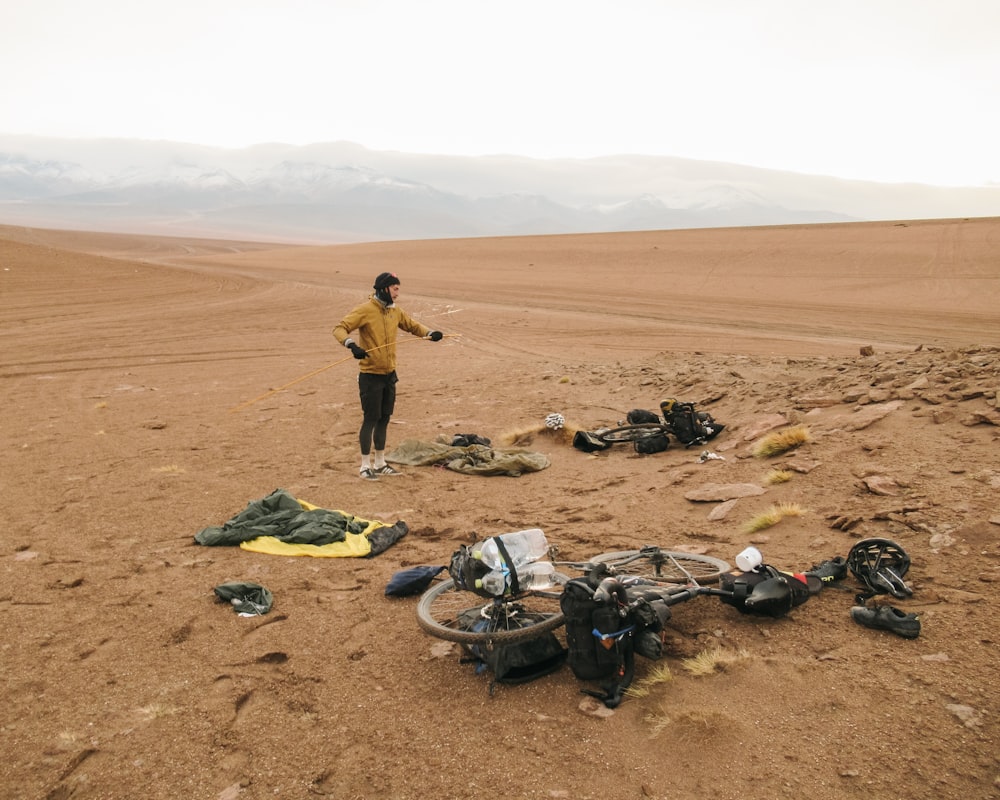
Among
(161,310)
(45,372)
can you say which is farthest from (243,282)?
(45,372)

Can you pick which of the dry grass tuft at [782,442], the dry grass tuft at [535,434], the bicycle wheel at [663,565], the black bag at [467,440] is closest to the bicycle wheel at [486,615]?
the bicycle wheel at [663,565]

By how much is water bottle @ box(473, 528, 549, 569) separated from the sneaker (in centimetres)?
203

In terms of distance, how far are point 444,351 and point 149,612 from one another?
13582 mm

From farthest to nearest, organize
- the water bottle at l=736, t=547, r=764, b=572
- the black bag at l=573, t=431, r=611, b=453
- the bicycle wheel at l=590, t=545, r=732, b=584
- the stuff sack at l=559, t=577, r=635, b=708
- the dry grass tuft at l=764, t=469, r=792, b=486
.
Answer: the black bag at l=573, t=431, r=611, b=453 < the dry grass tuft at l=764, t=469, r=792, b=486 < the bicycle wheel at l=590, t=545, r=732, b=584 < the water bottle at l=736, t=547, r=764, b=572 < the stuff sack at l=559, t=577, r=635, b=708

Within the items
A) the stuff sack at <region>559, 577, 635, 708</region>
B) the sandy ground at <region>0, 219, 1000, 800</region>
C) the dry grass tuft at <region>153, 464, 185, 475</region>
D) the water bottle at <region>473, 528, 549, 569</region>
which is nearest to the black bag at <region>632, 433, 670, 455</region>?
the sandy ground at <region>0, 219, 1000, 800</region>

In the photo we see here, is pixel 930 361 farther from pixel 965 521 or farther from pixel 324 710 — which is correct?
pixel 324 710

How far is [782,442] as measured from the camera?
7.80m

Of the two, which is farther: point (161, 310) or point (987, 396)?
point (161, 310)

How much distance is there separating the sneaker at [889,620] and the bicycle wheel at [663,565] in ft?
2.98

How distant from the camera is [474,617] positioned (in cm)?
466

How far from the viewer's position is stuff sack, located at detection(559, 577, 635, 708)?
13.4ft

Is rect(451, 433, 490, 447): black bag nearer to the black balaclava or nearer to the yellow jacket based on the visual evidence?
the yellow jacket

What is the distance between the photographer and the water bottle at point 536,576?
15.1 ft

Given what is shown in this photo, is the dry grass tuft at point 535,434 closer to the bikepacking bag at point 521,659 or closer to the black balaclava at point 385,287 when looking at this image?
the black balaclava at point 385,287
